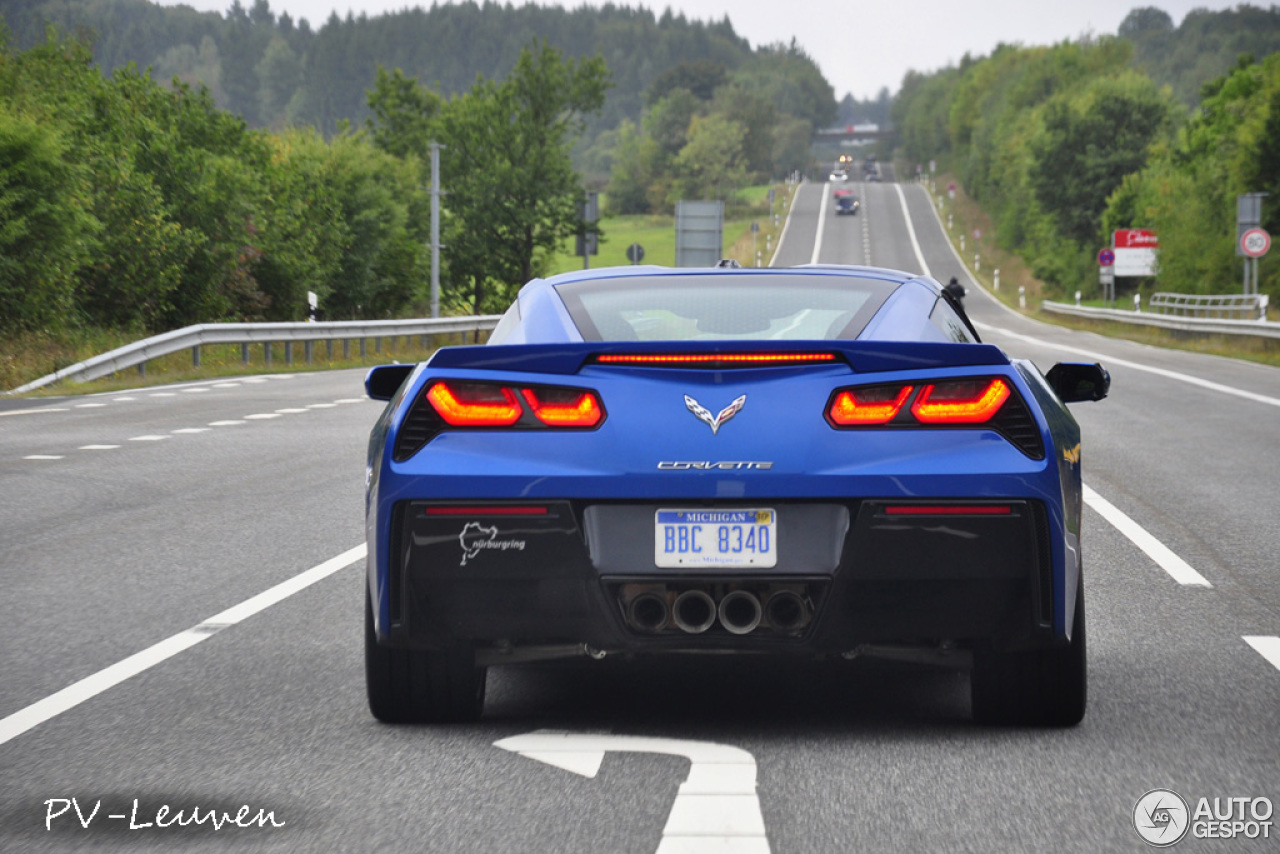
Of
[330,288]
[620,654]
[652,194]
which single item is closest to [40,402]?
[620,654]

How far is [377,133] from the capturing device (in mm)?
88938

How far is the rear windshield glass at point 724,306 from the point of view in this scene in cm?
533

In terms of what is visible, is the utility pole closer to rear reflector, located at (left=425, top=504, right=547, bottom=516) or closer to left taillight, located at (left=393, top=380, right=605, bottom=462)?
left taillight, located at (left=393, top=380, right=605, bottom=462)

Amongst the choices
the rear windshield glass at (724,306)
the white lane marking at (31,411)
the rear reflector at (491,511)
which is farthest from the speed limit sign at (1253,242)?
the rear reflector at (491,511)

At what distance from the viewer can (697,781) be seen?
4.43m

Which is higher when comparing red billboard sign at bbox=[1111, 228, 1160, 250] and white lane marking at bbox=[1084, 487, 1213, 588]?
white lane marking at bbox=[1084, 487, 1213, 588]

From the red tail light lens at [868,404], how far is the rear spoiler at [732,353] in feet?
0.21

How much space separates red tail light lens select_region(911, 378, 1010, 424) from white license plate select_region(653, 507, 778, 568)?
501 millimetres

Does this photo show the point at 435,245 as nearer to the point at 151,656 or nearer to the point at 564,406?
the point at 151,656

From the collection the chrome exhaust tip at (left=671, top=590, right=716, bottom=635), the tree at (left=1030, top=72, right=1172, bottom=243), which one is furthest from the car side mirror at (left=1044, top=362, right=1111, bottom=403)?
the tree at (left=1030, top=72, right=1172, bottom=243)

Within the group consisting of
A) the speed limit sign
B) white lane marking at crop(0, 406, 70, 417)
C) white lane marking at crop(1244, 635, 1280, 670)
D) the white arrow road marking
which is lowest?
white lane marking at crop(0, 406, 70, 417)

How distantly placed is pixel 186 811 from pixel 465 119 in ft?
214

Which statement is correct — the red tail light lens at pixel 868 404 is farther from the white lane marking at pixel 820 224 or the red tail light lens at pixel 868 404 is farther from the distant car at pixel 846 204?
the distant car at pixel 846 204

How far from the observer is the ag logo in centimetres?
394
